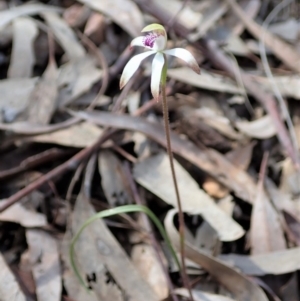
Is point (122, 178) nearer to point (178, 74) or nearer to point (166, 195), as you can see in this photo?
point (166, 195)

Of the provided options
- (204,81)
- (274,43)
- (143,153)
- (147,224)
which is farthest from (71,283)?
(274,43)

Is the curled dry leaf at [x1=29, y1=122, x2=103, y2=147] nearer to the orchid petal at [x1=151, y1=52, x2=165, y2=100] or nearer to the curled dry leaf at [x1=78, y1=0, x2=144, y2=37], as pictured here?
the curled dry leaf at [x1=78, y1=0, x2=144, y2=37]

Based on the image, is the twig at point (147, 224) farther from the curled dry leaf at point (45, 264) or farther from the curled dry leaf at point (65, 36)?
the curled dry leaf at point (65, 36)

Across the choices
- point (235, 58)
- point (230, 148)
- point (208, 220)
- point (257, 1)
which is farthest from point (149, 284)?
point (257, 1)

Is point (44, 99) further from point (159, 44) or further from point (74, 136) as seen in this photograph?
point (159, 44)

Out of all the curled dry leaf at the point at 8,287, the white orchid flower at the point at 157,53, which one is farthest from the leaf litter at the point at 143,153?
the white orchid flower at the point at 157,53


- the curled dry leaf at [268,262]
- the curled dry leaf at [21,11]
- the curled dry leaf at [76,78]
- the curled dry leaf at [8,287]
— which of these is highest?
the curled dry leaf at [21,11]
